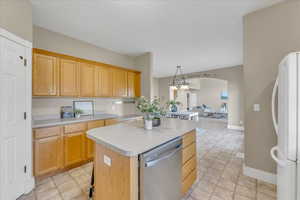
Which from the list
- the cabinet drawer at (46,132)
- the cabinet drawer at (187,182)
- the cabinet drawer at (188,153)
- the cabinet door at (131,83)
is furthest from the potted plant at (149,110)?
the cabinet door at (131,83)

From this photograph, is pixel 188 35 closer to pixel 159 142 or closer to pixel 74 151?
pixel 159 142

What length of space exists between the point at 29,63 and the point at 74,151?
5.47 ft

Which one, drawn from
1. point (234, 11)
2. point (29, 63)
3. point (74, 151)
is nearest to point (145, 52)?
point (234, 11)

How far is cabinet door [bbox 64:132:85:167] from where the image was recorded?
7.85ft

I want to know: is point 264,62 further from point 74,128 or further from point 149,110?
point 74,128

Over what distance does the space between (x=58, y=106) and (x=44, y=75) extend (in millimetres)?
767

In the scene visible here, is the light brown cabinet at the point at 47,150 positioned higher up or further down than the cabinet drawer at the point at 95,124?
further down

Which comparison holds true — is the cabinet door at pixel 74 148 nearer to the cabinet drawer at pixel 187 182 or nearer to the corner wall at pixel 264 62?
the cabinet drawer at pixel 187 182

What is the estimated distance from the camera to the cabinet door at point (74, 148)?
2.39 m

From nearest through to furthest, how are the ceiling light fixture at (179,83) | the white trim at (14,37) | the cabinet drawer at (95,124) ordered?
the white trim at (14,37) < the cabinet drawer at (95,124) < the ceiling light fixture at (179,83)

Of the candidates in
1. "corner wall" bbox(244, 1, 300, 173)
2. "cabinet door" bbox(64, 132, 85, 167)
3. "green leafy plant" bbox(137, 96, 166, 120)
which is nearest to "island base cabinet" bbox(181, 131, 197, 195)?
"green leafy plant" bbox(137, 96, 166, 120)

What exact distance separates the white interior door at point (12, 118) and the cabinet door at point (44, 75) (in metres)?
0.51

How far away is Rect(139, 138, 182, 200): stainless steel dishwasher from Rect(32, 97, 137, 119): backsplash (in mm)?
2661

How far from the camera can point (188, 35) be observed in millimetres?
2992
